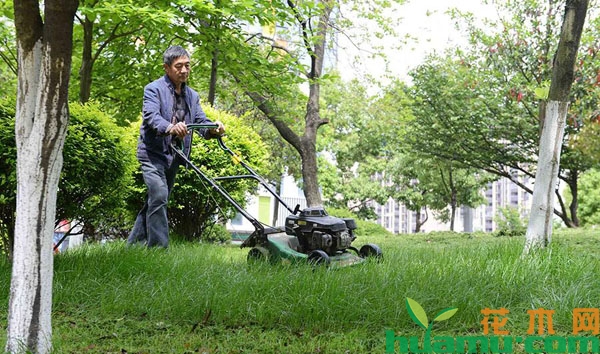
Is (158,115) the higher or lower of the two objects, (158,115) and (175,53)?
the lower

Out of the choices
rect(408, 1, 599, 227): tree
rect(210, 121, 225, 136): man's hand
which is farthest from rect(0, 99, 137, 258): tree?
rect(408, 1, 599, 227): tree

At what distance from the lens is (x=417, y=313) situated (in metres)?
3.53

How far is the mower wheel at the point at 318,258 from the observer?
480 centimetres

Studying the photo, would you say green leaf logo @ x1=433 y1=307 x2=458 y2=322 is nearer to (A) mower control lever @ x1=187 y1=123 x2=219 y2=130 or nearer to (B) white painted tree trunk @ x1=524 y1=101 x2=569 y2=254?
(B) white painted tree trunk @ x1=524 y1=101 x2=569 y2=254

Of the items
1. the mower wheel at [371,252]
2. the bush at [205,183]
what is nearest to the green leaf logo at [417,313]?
the mower wheel at [371,252]

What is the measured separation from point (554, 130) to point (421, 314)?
287 cm

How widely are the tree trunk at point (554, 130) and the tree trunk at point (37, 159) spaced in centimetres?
413

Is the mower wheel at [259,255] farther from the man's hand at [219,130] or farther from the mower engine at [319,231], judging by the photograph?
the man's hand at [219,130]

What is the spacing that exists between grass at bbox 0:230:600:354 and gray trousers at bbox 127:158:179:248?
665 mm

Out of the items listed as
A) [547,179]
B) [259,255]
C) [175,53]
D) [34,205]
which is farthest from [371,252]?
[34,205]

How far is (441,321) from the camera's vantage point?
11.7ft

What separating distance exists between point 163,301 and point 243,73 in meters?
5.36

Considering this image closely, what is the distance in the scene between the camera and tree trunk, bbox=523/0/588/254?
215 inches

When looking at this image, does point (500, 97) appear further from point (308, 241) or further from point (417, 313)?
point (417, 313)
